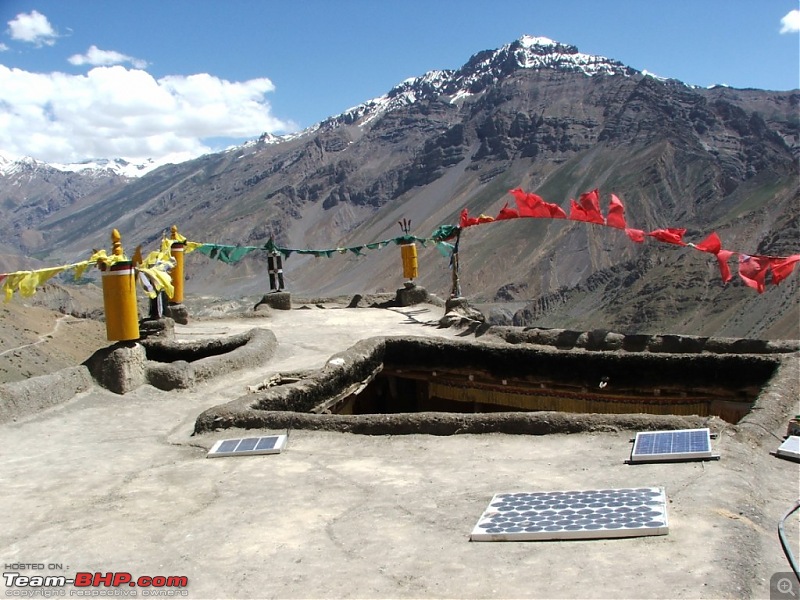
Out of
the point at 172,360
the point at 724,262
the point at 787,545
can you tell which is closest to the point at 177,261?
the point at 172,360

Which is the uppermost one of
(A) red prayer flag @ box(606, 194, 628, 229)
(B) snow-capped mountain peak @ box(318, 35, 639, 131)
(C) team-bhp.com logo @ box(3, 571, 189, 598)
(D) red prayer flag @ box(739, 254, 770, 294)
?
(B) snow-capped mountain peak @ box(318, 35, 639, 131)

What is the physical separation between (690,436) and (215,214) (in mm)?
158910

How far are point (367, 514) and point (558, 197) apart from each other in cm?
8886

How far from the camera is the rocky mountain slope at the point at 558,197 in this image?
54.6 metres

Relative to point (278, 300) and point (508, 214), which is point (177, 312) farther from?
point (508, 214)

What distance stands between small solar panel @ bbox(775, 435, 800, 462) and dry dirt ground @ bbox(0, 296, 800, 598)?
0.18m

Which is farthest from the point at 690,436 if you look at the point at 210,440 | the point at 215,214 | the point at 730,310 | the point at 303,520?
the point at 215,214

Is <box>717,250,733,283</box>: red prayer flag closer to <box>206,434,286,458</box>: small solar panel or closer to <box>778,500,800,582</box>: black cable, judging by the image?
<box>206,434,286,458</box>: small solar panel

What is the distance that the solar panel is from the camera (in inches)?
225

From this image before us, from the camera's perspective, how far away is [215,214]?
531 feet

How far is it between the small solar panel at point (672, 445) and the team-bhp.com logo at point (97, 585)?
4.01 meters

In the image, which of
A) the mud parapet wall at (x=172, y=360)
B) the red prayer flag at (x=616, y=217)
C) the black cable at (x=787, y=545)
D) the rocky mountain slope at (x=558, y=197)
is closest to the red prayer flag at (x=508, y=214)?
the red prayer flag at (x=616, y=217)

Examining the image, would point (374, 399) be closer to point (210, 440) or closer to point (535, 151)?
point (210, 440)

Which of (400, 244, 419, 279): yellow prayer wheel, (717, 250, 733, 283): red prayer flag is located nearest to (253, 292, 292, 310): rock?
(400, 244, 419, 279): yellow prayer wheel
